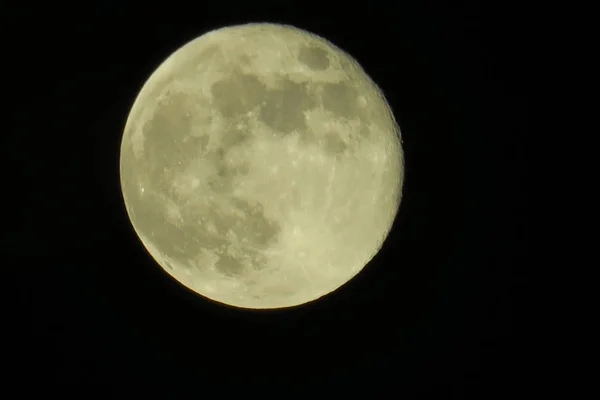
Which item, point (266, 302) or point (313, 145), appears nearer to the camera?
point (313, 145)

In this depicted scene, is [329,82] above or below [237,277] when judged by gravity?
above

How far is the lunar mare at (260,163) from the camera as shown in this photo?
15.9ft

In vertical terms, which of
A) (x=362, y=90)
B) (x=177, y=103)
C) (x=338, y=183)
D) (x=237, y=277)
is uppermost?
(x=362, y=90)

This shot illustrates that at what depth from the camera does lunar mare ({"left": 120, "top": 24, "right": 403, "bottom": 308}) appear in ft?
15.9

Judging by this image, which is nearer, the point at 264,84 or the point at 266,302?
the point at 264,84

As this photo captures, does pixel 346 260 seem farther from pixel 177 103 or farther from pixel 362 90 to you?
pixel 177 103

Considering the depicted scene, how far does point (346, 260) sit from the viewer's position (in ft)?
17.4

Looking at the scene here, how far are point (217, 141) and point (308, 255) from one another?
0.89m

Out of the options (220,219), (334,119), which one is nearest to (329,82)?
(334,119)

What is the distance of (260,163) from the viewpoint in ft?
15.8

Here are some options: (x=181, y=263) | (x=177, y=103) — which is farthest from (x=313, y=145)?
(x=181, y=263)

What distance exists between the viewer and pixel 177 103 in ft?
16.5

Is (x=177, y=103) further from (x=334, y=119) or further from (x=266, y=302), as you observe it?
(x=266, y=302)

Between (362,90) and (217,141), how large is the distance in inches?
40.1
